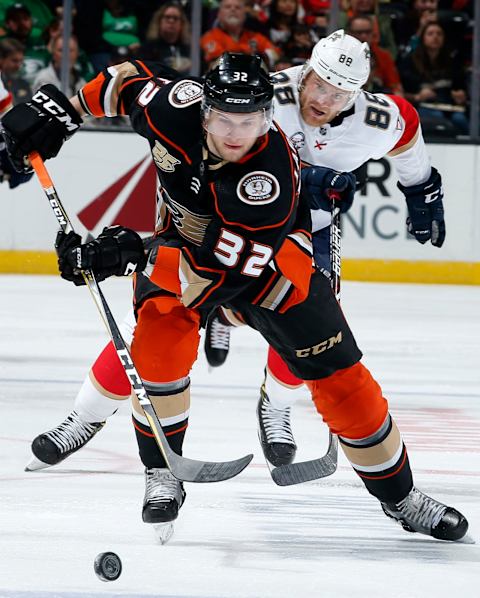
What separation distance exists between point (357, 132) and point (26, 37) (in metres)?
4.20

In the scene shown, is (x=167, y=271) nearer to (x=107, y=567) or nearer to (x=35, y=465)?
(x=107, y=567)

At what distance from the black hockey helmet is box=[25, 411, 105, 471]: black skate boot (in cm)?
100

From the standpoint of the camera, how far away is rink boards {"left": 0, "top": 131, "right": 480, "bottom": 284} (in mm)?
6879

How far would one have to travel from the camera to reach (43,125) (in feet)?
8.82

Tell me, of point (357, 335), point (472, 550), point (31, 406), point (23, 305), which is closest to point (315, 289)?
point (472, 550)

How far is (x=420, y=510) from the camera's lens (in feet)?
8.43

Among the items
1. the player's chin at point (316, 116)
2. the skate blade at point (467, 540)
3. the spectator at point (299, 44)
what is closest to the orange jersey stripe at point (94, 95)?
the player's chin at point (316, 116)

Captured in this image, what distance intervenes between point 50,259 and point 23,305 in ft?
3.95

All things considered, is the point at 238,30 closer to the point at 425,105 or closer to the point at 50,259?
the point at 425,105

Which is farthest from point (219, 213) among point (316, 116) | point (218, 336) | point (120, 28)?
point (120, 28)

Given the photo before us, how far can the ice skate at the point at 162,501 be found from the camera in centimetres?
241

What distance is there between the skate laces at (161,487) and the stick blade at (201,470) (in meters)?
0.06

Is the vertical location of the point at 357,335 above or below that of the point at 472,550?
below

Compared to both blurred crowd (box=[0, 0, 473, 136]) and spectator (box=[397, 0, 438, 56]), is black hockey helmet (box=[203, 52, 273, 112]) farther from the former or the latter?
spectator (box=[397, 0, 438, 56])
